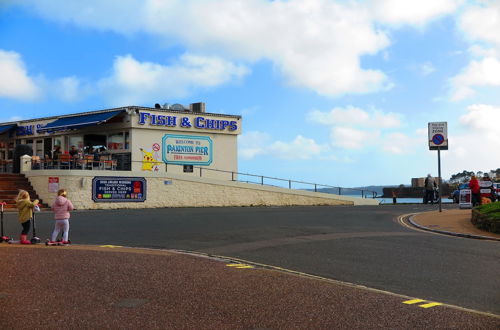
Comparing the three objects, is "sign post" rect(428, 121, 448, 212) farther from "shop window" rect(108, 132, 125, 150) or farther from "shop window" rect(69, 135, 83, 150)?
"shop window" rect(69, 135, 83, 150)

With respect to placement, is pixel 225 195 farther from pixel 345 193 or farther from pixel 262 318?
pixel 262 318

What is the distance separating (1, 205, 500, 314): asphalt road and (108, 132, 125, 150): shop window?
13.2 metres

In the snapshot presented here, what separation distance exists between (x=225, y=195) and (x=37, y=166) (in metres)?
10.6

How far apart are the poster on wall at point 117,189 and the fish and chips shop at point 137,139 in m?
2.00

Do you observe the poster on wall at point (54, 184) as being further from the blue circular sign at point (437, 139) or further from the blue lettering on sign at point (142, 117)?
the blue circular sign at point (437, 139)

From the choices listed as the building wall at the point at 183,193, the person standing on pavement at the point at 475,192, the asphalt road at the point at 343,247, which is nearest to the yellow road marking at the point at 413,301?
the asphalt road at the point at 343,247

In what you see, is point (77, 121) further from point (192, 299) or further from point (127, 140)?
point (192, 299)

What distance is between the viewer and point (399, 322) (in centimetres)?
582

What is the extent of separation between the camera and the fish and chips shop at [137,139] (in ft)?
99.9

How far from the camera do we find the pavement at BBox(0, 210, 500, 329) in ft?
19.0

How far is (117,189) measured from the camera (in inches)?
1035

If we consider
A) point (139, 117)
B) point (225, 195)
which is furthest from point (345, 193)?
point (139, 117)

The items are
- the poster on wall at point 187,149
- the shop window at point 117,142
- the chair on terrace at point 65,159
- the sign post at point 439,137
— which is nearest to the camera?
the sign post at point 439,137

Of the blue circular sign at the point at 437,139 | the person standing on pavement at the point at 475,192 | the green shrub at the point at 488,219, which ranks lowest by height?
the green shrub at the point at 488,219
